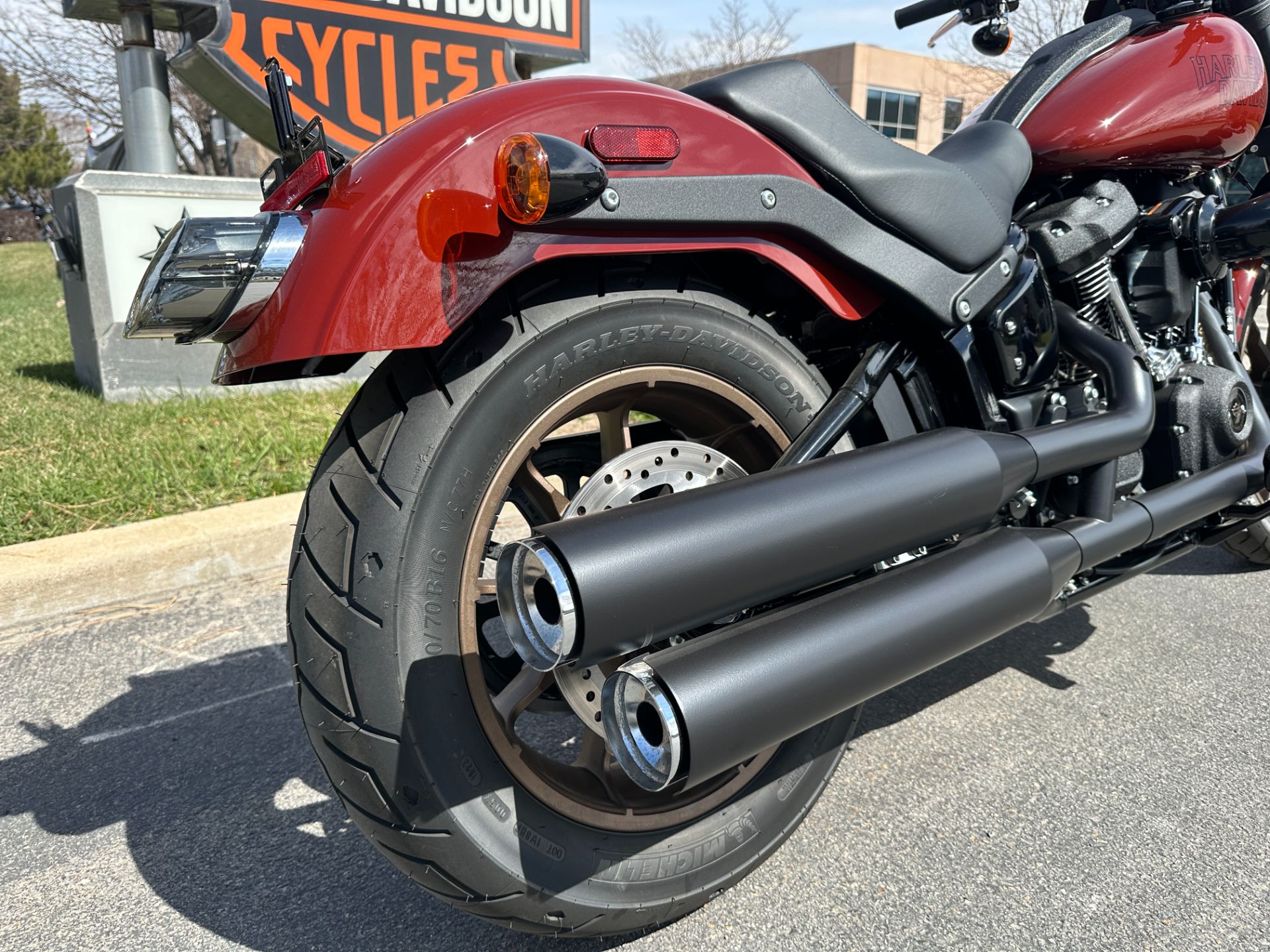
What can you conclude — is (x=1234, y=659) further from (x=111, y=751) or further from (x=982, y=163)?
(x=111, y=751)

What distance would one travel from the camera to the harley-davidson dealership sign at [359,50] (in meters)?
5.34

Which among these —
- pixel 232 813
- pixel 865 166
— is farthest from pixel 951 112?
pixel 232 813

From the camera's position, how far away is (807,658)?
1.20 meters

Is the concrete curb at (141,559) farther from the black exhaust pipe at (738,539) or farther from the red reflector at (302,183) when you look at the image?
the black exhaust pipe at (738,539)

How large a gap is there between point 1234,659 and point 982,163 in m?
1.54

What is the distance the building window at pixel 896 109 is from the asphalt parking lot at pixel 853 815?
3561 cm

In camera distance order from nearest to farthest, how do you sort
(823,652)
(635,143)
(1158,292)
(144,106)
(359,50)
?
(823,652)
(635,143)
(1158,292)
(144,106)
(359,50)

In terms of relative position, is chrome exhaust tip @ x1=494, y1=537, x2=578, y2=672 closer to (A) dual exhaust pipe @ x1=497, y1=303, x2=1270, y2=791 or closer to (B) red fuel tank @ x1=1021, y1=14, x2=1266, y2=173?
(A) dual exhaust pipe @ x1=497, y1=303, x2=1270, y2=791

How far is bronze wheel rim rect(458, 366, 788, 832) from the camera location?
134 centimetres

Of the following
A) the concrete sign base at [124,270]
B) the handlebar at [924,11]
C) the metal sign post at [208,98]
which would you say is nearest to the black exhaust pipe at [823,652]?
the handlebar at [924,11]

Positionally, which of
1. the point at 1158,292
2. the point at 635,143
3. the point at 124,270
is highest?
the point at 635,143

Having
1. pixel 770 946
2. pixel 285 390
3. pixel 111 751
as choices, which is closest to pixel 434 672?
pixel 770 946

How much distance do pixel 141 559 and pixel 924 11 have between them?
2.84 m

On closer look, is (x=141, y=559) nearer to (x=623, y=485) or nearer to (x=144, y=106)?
(x=623, y=485)
